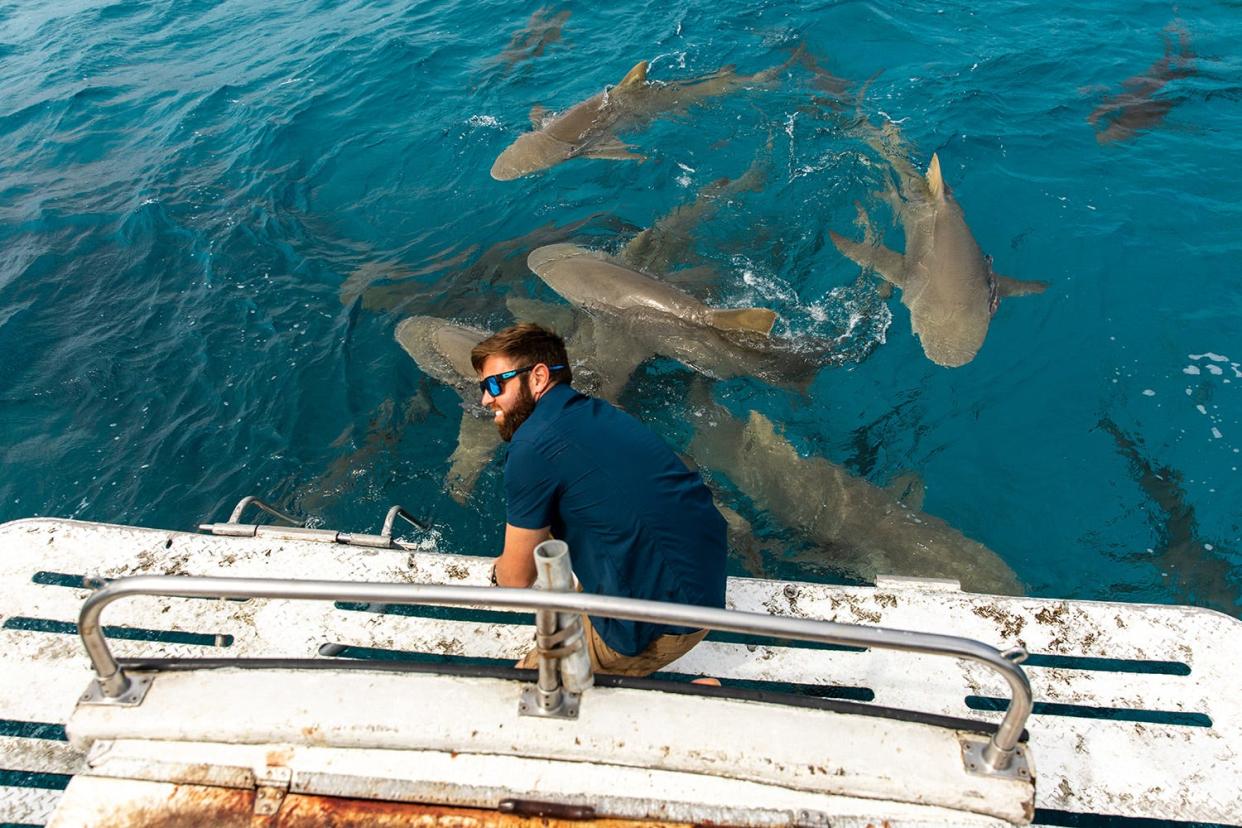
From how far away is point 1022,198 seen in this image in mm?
8188

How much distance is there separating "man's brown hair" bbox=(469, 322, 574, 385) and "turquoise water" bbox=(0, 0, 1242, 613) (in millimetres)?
2467

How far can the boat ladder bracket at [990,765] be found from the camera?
220 cm

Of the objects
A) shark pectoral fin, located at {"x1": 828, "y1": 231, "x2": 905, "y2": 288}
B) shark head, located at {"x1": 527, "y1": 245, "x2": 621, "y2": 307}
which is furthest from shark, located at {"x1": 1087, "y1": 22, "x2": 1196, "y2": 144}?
shark head, located at {"x1": 527, "y1": 245, "x2": 621, "y2": 307}

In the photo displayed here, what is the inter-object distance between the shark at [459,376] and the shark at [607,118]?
11.0ft

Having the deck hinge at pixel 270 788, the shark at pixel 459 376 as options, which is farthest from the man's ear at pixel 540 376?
the shark at pixel 459 376

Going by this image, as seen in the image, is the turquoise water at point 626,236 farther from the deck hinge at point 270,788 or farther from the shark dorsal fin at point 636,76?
the deck hinge at point 270,788

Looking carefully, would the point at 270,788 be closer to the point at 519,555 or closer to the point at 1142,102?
the point at 519,555

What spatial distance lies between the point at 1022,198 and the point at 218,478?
8463 mm

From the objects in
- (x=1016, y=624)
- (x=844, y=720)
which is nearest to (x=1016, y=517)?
(x=1016, y=624)

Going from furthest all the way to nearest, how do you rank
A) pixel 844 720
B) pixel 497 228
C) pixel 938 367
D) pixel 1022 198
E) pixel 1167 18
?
pixel 1167 18, pixel 497 228, pixel 1022 198, pixel 938 367, pixel 844 720

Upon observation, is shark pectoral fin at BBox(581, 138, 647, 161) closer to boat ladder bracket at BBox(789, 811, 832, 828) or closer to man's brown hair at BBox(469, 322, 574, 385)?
man's brown hair at BBox(469, 322, 574, 385)

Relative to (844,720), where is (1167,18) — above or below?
below

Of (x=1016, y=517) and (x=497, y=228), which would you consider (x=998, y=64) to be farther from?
(x=1016, y=517)

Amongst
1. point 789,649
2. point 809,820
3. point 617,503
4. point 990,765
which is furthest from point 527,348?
point 990,765
